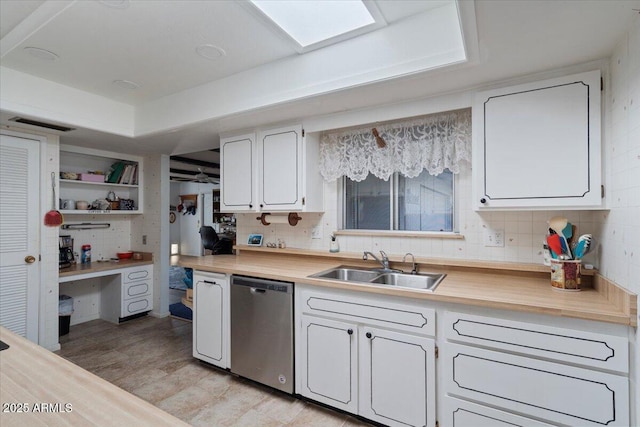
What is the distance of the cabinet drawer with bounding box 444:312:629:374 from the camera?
1362mm

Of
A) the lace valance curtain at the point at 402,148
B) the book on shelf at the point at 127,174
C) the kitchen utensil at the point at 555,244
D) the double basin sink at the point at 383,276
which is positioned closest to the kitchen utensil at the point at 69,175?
the book on shelf at the point at 127,174

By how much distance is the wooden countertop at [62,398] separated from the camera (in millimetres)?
778

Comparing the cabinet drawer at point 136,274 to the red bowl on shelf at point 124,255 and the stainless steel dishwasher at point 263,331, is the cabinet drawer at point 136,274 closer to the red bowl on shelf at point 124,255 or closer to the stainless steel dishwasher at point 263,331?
the red bowl on shelf at point 124,255

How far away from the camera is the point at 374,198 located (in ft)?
8.94

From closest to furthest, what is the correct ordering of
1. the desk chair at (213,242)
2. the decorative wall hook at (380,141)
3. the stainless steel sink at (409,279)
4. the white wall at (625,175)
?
the white wall at (625,175) < the stainless steel sink at (409,279) < the decorative wall hook at (380,141) < the desk chair at (213,242)

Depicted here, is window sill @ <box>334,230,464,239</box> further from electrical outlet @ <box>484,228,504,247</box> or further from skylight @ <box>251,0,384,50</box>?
skylight @ <box>251,0,384,50</box>

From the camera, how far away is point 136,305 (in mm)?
3941

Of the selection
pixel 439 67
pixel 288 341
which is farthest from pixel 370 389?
pixel 439 67

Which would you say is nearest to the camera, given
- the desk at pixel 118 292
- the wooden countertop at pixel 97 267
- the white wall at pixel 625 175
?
the white wall at pixel 625 175

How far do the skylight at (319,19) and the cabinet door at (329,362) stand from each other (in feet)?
5.89

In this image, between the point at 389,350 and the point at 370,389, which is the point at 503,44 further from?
the point at 370,389

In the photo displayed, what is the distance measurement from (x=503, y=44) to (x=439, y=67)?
31 cm

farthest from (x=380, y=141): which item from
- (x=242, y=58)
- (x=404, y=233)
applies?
(x=242, y=58)

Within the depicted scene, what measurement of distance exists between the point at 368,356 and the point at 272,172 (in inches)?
65.1
